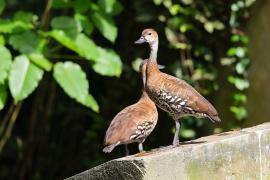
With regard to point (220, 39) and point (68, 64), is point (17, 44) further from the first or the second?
point (220, 39)

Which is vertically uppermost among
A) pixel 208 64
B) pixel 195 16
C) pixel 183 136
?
pixel 195 16

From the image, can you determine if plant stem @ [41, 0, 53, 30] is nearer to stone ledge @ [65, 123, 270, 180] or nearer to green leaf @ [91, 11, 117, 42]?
green leaf @ [91, 11, 117, 42]

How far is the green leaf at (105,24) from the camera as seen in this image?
19.5 ft

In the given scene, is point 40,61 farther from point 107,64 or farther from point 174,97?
point 174,97

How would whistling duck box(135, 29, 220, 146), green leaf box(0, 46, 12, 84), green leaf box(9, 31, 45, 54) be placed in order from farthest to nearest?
green leaf box(9, 31, 45, 54) → green leaf box(0, 46, 12, 84) → whistling duck box(135, 29, 220, 146)

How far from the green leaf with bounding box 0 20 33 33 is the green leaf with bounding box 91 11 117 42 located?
60 cm

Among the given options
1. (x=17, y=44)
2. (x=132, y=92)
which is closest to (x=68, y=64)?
(x=17, y=44)

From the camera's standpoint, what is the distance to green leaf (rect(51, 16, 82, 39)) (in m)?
5.72

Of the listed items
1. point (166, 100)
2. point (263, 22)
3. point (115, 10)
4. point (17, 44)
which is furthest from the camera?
point (263, 22)

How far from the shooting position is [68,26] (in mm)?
5730

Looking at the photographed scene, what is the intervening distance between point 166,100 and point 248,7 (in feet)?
10.9

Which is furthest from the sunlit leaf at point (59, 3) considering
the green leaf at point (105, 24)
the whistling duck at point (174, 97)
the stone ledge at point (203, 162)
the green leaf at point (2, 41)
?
the stone ledge at point (203, 162)

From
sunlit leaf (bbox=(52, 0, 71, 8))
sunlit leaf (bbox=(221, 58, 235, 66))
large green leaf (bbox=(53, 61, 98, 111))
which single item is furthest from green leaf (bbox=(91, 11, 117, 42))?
sunlit leaf (bbox=(221, 58, 235, 66))

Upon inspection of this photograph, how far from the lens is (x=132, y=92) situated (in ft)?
25.9
